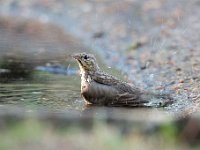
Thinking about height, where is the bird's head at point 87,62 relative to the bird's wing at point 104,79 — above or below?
above

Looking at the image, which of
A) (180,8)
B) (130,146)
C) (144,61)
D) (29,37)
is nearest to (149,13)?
(180,8)

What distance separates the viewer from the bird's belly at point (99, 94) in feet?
31.2

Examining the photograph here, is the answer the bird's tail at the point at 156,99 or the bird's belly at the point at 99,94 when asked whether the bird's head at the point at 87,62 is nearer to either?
the bird's belly at the point at 99,94

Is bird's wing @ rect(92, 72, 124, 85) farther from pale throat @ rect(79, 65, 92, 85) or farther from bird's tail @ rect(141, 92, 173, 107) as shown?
bird's tail @ rect(141, 92, 173, 107)

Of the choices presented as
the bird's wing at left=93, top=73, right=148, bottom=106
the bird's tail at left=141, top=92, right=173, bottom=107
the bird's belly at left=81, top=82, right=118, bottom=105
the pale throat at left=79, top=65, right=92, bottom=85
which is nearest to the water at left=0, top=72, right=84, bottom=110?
the bird's belly at left=81, top=82, right=118, bottom=105

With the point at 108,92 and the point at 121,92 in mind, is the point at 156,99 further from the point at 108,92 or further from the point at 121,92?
the point at 108,92

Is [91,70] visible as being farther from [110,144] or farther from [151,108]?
[110,144]

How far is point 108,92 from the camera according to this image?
9.55 meters

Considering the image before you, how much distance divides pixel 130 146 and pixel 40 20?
51.2ft

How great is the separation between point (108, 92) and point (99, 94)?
115 mm

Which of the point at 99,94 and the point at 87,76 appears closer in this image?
the point at 99,94

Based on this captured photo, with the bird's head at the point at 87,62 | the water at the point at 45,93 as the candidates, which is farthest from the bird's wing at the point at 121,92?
the water at the point at 45,93

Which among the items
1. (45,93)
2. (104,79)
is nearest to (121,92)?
(104,79)

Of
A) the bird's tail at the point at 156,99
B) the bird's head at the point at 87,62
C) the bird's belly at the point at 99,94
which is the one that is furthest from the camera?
the bird's head at the point at 87,62
